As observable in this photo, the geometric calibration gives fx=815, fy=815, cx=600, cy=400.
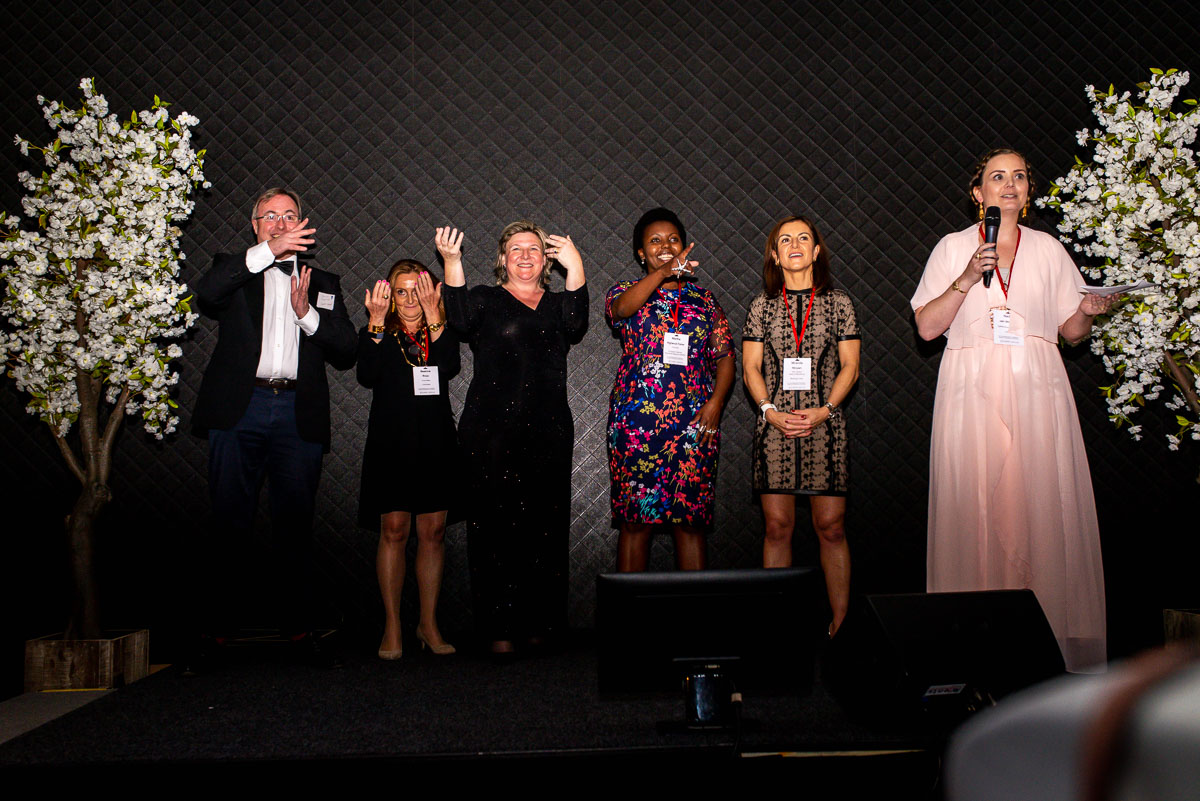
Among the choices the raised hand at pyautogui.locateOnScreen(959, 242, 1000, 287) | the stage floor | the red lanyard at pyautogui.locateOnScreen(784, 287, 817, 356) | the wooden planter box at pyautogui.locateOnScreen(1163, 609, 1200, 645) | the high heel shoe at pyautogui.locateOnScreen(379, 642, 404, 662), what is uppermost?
the raised hand at pyautogui.locateOnScreen(959, 242, 1000, 287)

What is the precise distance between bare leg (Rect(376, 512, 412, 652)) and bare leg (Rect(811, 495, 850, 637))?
71.7 inches

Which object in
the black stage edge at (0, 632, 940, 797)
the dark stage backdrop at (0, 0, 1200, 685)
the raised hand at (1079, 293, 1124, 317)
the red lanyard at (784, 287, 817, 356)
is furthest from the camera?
the dark stage backdrop at (0, 0, 1200, 685)

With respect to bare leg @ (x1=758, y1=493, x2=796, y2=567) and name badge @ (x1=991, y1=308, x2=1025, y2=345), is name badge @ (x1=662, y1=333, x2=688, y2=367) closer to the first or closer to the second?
bare leg @ (x1=758, y1=493, x2=796, y2=567)

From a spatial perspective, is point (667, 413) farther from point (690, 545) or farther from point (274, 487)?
point (274, 487)

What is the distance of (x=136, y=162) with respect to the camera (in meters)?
3.55

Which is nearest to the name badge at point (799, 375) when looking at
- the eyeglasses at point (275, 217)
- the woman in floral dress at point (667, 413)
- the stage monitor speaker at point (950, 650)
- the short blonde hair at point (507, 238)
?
the woman in floral dress at point (667, 413)

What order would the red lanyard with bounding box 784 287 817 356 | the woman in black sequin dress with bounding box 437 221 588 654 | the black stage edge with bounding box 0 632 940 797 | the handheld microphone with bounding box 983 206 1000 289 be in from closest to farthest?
1. the black stage edge with bounding box 0 632 940 797
2. the handheld microphone with bounding box 983 206 1000 289
3. the woman in black sequin dress with bounding box 437 221 588 654
4. the red lanyard with bounding box 784 287 817 356

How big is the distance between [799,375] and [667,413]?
592 millimetres

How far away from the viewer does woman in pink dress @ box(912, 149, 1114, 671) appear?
3.00 m

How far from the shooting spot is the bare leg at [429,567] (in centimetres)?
362

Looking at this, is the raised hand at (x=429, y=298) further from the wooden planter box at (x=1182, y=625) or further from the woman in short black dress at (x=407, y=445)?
the wooden planter box at (x=1182, y=625)

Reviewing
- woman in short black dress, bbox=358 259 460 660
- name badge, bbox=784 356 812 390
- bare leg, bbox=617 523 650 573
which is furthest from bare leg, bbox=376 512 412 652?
name badge, bbox=784 356 812 390

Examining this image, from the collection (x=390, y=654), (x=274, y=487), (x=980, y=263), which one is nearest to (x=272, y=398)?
(x=274, y=487)

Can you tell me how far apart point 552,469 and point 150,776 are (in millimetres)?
1820
